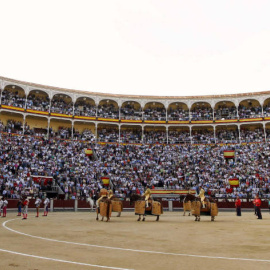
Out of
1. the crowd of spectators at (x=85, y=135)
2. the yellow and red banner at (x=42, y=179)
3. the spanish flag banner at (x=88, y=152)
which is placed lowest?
the yellow and red banner at (x=42, y=179)

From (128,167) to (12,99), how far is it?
18.6 m

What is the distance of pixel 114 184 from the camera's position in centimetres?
3203

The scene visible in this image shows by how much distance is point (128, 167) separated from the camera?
35.9 m

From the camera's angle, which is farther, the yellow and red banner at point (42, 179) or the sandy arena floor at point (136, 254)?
the yellow and red banner at point (42, 179)

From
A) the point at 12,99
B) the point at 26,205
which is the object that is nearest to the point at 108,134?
the point at 12,99

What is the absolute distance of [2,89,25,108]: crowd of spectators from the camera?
128 feet

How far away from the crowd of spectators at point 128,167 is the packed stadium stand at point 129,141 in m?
0.11

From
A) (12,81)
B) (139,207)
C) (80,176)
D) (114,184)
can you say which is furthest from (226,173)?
(12,81)

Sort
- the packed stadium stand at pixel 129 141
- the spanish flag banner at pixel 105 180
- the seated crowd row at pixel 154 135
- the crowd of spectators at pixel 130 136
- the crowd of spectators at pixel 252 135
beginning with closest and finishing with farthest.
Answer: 1. the packed stadium stand at pixel 129 141
2. the spanish flag banner at pixel 105 180
3. the seated crowd row at pixel 154 135
4. the crowd of spectators at pixel 252 135
5. the crowd of spectators at pixel 130 136

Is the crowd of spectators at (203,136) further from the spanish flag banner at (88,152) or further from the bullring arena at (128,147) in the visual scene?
the spanish flag banner at (88,152)

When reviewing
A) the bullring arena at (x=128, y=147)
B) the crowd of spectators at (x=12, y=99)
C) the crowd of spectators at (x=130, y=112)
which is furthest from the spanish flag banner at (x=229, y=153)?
the crowd of spectators at (x=12, y=99)

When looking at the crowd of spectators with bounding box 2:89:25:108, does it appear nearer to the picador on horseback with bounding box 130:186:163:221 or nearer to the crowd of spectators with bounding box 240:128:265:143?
the picador on horseback with bounding box 130:186:163:221

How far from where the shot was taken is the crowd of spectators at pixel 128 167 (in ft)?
97.0

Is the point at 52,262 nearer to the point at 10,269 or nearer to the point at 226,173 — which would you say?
the point at 10,269
